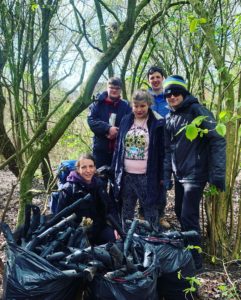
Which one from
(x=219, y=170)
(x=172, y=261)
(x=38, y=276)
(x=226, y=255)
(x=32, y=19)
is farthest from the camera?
(x=32, y=19)

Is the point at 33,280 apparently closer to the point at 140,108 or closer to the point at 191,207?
the point at 191,207

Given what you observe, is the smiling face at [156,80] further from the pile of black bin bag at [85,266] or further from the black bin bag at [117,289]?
the black bin bag at [117,289]

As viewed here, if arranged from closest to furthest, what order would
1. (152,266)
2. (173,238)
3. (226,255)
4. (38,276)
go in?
1. (38,276)
2. (152,266)
3. (173,238)
4. (226,255)

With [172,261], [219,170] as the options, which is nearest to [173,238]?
[172,261]

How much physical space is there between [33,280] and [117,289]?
499 mm

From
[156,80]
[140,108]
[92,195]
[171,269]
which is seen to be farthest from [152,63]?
[171,269]

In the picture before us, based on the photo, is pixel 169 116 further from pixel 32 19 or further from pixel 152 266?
pixel 32 19

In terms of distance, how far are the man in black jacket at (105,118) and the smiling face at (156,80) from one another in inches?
13.8

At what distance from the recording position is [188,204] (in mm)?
3562

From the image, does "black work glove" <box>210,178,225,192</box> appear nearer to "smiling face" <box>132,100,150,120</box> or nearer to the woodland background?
the woodland background

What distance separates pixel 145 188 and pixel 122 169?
29cm

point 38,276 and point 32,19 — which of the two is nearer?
point 38,276

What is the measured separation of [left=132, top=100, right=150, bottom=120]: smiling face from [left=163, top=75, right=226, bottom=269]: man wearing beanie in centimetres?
25

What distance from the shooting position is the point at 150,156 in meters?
3.83
